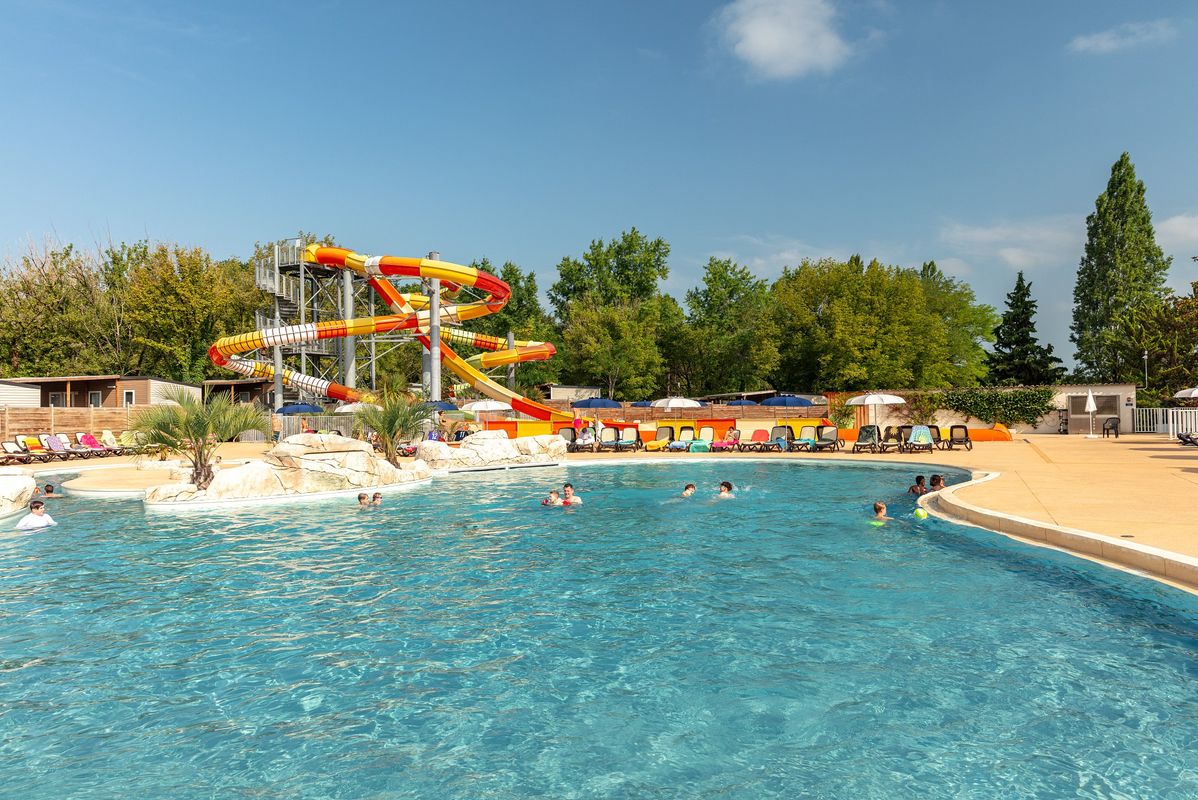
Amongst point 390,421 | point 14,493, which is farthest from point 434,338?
point 14,493

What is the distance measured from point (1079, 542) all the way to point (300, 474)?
1343 centimetres

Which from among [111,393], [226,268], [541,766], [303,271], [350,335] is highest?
[226,268]

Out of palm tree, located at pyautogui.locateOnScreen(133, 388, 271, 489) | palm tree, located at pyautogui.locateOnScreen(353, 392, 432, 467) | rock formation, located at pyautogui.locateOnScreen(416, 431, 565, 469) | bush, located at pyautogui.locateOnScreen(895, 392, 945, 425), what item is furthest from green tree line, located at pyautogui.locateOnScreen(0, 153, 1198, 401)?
palm tree, located at pyautogui.locateOnScreen(133, 388, 271, 489)

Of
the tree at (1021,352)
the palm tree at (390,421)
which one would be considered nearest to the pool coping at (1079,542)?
the palm tree at (390,421)

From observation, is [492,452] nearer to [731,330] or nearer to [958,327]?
[731,330]

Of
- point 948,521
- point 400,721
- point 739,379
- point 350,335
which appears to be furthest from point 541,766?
→ point 739,379

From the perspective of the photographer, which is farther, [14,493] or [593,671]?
[14,493]

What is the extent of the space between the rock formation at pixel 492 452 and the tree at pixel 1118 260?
4797cm

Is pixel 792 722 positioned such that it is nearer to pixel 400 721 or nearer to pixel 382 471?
pixel 400 721

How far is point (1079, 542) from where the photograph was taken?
26.4 ft

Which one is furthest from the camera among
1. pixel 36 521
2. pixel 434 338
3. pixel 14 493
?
pixel 434 338

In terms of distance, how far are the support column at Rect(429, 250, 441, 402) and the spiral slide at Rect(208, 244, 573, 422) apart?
0.80 m

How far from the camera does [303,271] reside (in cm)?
3534

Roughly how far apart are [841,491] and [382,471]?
10.1m
